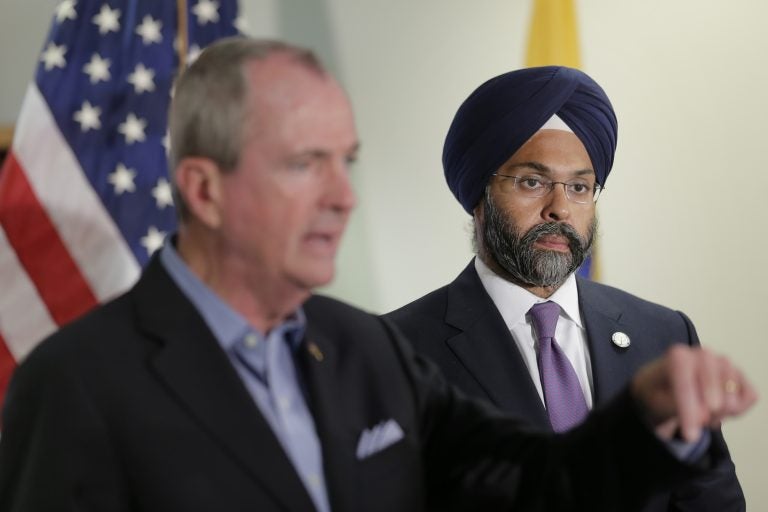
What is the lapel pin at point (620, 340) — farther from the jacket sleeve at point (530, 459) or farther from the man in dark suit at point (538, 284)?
the jacket sleeve at point (530, 459)

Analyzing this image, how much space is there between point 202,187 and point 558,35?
253 cm

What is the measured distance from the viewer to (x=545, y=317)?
201cm

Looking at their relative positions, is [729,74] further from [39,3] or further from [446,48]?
[39,3]

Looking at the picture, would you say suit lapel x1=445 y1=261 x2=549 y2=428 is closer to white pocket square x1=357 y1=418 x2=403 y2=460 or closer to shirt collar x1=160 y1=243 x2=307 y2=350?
white pocket square x1=357 y1=418 x2=403 y2=460

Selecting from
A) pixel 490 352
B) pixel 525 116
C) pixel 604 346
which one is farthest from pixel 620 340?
A: pixel 525 116

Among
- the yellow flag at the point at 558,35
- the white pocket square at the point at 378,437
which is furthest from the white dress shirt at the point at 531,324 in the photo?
the yellow flag at the point at 558,35

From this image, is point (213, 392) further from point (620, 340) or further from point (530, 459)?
point (620, 340)

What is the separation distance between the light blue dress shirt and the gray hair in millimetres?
148

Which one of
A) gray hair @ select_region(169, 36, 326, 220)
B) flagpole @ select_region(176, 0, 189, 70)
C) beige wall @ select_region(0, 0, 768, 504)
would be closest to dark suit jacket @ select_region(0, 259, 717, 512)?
gray hair @ select_region(169, 36, 326, 220)

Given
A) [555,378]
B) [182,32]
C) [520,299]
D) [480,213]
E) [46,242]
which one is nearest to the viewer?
[555,378]

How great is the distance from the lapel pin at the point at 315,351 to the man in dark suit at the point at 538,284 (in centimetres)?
76

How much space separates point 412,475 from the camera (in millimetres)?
1226

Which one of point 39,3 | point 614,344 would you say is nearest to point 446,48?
point 39,3

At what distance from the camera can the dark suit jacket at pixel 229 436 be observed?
A: 3.42 feet
